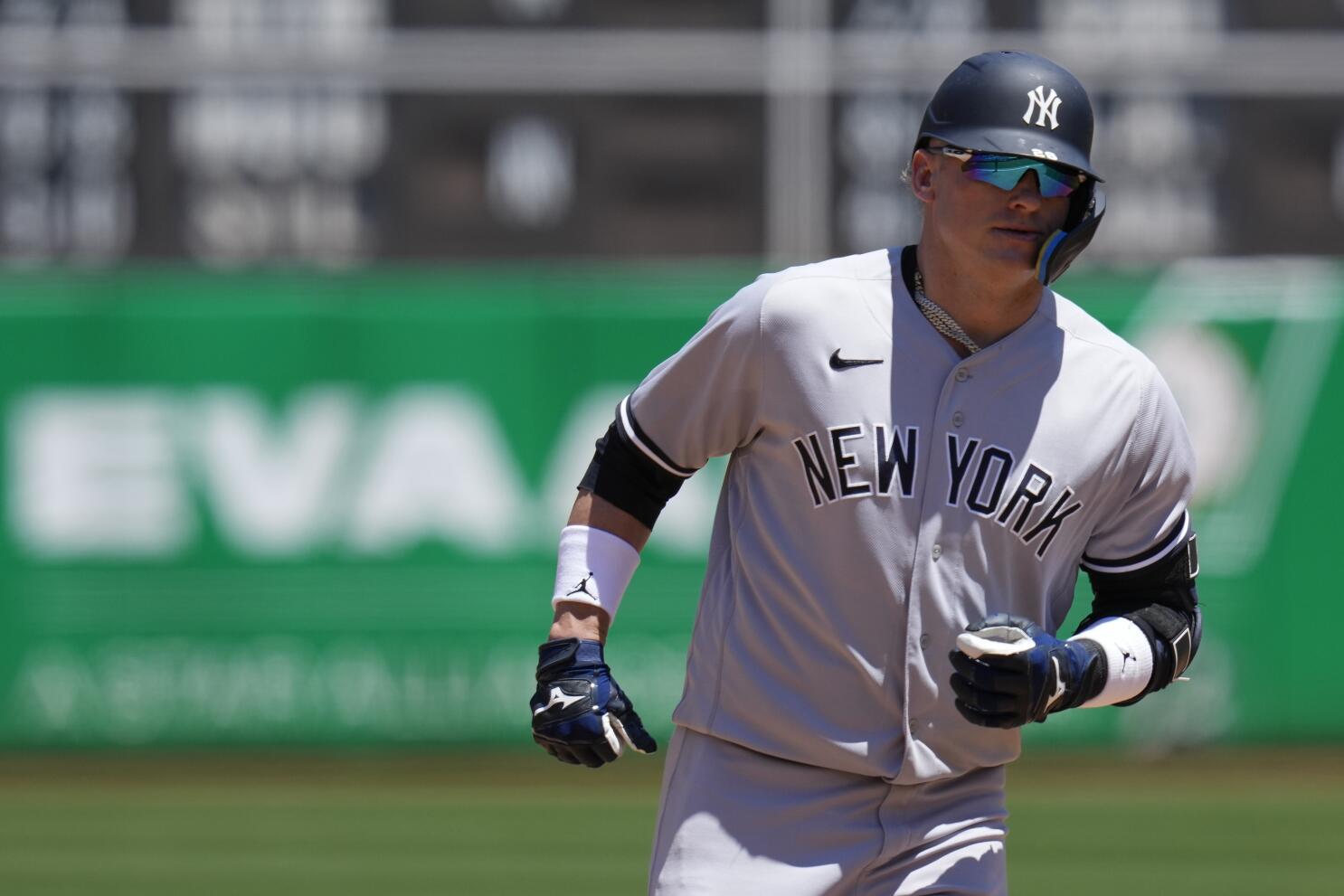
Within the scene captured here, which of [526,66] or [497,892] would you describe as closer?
[497,892]

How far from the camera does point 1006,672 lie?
3.09m

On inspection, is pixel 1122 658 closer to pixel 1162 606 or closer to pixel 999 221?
pixel 1162 606

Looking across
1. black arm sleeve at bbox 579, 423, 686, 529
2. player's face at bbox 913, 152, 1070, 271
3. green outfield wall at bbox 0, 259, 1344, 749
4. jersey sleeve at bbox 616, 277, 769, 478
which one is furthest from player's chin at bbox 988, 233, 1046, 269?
green outfield wall at bbox 0, 259, 1344, 749

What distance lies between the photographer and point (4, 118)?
13.1 metres

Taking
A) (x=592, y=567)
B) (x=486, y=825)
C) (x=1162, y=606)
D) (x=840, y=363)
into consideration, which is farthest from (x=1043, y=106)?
(x=486, y=825)

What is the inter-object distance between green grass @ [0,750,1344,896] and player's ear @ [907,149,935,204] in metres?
4.16

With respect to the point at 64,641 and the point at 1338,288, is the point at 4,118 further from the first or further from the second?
the point at 1338,288

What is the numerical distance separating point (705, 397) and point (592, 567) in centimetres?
36

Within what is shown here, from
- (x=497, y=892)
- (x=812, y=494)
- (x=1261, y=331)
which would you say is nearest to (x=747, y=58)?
(x=1261, y=331)

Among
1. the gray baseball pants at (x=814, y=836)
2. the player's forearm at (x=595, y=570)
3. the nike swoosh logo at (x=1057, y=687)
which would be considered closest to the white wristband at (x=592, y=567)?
the player's forearm at (x=595, y=570)

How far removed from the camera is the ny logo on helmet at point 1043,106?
3.28 m

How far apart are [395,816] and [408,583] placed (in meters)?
1.68

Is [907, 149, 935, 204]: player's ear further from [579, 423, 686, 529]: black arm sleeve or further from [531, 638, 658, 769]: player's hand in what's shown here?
[531, 638, 658, 769]: player's hand

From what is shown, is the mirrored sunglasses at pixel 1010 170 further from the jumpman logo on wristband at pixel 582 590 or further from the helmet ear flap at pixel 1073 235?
the jumpman logo on wristband at pixel 582 590
